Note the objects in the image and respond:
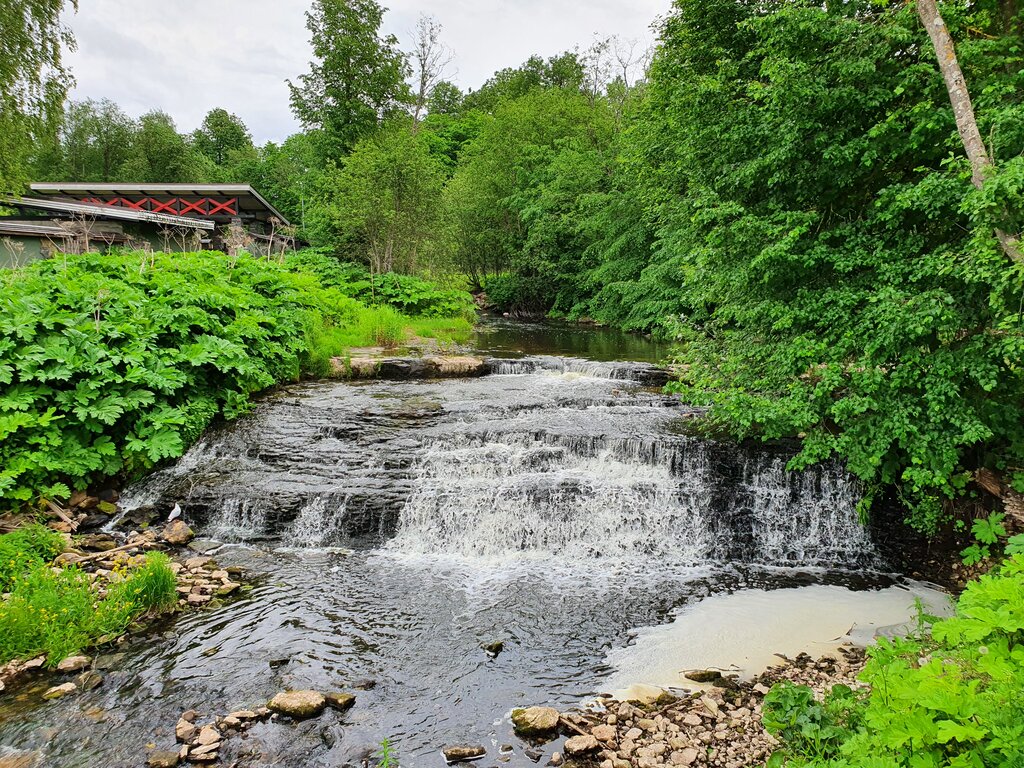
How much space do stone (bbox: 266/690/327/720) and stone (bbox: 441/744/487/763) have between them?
1.12 metres

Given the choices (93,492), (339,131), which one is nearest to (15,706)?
(93,492)

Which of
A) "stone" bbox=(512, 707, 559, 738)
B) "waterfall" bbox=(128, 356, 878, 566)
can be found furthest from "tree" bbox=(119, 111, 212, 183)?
"stone" bbox=(512, 707, 559, 738)

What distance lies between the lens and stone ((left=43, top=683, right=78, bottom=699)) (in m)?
4.43

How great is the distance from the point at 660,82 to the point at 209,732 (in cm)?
1602

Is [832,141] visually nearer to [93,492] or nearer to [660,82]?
[660,82]

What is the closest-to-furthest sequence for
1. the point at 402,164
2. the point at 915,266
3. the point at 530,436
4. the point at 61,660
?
the point at 61,660 < the point at 915,266 < the point at 530,436 < the point at 402,164

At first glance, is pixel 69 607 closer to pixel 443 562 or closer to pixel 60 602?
pixel 60 602

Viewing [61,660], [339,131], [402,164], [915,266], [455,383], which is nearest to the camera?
[61,660]

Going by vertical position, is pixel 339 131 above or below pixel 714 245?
above

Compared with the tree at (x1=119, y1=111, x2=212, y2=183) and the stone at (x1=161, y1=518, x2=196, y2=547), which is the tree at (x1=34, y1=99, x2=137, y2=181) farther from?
the stone at (x1=161, y1=518, x2=196, y2=547)

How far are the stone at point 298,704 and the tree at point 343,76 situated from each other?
3428 cm

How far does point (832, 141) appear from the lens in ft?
23.2

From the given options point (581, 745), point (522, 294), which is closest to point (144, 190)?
point (522, 294)

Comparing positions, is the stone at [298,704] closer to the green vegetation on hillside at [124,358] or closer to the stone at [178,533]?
the stone at [178,533]
